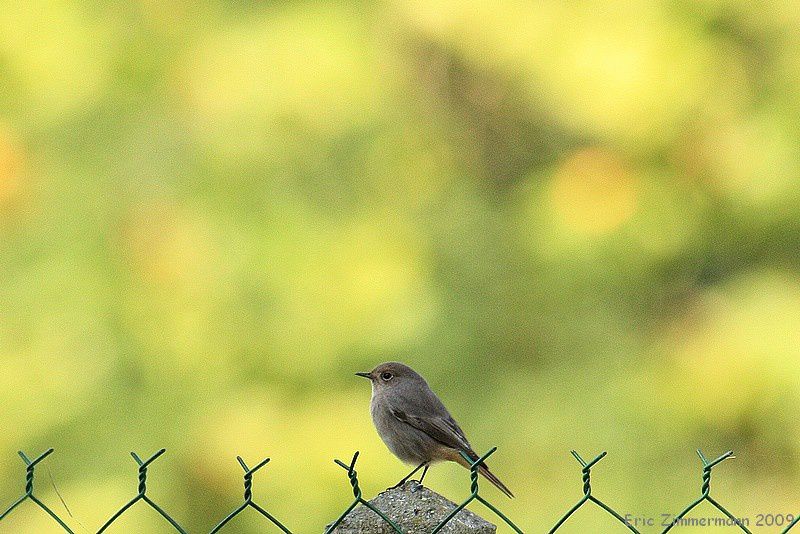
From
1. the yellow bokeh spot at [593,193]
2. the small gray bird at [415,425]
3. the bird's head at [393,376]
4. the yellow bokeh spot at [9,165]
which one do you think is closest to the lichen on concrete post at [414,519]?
the small gray bird at [415,425]

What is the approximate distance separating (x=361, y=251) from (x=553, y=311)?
1.01 meters

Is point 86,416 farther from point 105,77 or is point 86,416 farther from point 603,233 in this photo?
point 603,233

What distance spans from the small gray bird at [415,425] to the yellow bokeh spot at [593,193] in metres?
1.82

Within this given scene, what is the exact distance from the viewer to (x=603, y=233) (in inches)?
207

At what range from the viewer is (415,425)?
11.4 feet

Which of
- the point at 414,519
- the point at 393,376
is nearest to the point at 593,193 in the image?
the point at 393,376

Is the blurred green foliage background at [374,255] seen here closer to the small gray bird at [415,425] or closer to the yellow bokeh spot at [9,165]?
the yellow bokeh spot at [9,165]

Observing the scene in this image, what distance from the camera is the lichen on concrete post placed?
6.14ft

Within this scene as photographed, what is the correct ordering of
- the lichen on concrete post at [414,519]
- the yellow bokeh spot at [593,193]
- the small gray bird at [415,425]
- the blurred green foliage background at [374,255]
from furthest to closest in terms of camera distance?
the yellow bokeh spot at [593,193] < the blurred green foliage background at [374,255] < the small gray bird at [415,425] < the lichen on concrete post at [414,519]

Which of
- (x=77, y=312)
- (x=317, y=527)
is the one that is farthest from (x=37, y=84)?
(x=317, y=527)

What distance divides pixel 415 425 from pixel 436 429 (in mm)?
63

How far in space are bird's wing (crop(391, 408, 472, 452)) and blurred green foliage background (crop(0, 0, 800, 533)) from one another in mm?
1196

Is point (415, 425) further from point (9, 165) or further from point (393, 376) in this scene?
point (9, 165)

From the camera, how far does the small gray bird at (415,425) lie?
346 centimetres
